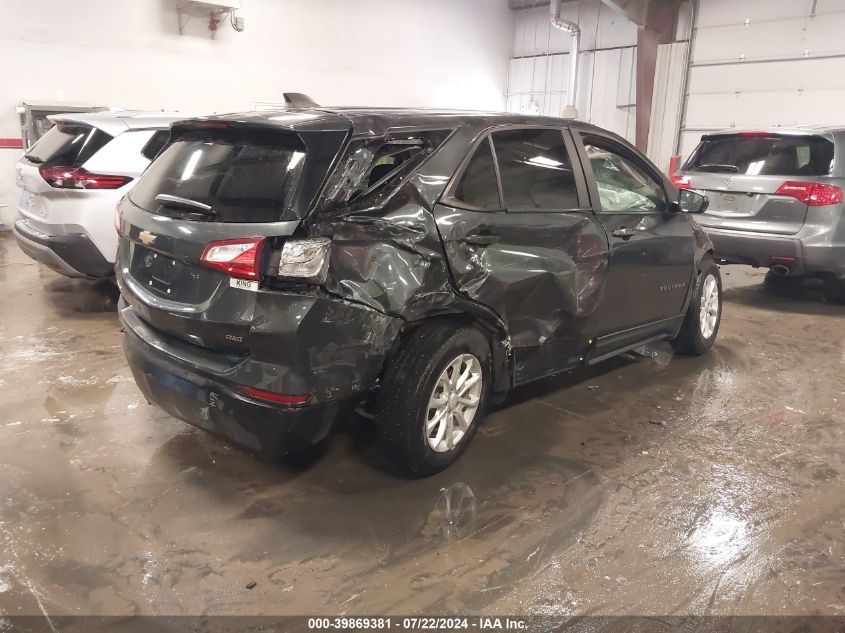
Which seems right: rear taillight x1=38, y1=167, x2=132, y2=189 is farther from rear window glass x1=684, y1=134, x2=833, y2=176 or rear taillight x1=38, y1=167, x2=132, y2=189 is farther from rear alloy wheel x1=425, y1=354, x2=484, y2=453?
rear window glass x1=684, y1=134, x2=833, y2=176

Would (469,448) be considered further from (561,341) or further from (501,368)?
(561,341)

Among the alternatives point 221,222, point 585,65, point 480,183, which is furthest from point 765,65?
point 221,222

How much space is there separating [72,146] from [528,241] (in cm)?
390

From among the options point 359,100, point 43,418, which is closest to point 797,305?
point 43,418

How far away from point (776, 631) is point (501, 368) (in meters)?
1.48

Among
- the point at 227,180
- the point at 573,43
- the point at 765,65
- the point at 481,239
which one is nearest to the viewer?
the point at 227,180

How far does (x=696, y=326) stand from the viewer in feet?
14.6

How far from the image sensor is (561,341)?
330cm

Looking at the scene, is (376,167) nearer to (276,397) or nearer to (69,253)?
(276,397)

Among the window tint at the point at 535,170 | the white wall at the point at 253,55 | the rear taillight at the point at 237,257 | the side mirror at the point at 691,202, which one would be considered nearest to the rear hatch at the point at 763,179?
the side mirror at the point at 691,202

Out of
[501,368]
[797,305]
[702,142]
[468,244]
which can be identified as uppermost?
[702,142]

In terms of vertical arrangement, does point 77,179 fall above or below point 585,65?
below

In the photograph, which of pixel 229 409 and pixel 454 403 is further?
pixel 454 403

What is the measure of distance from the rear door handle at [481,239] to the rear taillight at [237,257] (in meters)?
0.90
